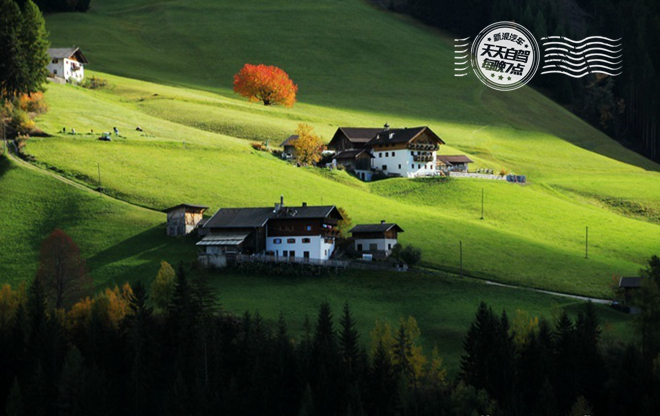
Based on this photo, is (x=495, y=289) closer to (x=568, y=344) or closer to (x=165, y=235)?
(x=568, y=344)

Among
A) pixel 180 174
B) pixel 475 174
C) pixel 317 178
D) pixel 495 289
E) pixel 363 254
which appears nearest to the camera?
pixel 495 289

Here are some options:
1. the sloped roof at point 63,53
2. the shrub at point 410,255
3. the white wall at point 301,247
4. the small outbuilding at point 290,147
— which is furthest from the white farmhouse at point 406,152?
the sloped roof at point 63,53

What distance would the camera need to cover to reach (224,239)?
97.9 m

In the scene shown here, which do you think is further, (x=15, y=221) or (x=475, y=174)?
(x=475, y=174)

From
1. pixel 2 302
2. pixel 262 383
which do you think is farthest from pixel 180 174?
pixel 262 383

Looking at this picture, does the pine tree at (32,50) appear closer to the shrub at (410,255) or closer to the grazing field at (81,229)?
the grazing field at (81,229)

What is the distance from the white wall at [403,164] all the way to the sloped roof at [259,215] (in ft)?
124

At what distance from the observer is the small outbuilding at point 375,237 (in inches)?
3935

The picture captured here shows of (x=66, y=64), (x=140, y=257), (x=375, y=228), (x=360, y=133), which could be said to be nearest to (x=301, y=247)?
(x=375, y=228)

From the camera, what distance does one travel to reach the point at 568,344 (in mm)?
78562

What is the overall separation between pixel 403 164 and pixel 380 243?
133 feet

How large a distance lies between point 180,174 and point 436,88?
88.4 m

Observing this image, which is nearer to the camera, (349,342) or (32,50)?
(349,342)

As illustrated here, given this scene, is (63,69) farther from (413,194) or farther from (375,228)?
(375,228)
